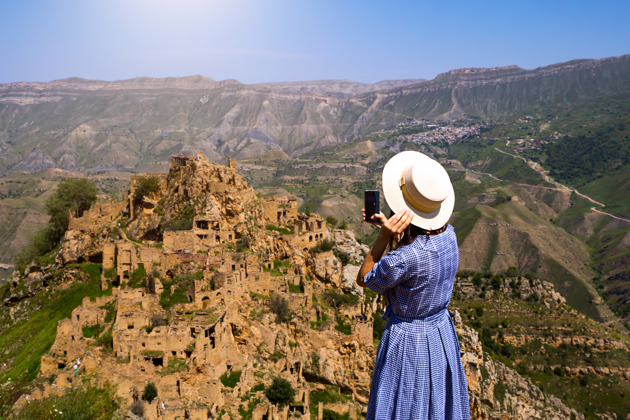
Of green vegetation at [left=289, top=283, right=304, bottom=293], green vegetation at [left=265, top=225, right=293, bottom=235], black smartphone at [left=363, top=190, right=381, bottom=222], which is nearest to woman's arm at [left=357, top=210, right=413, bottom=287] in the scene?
black smartphone at [left=363, top=190, right=381, bottom=222]

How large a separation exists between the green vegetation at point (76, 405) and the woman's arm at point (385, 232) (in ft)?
56.9

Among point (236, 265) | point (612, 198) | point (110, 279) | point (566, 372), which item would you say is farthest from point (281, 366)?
point (612, 198)

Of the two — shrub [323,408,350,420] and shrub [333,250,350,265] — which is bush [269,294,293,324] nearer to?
shrub [323,408,350,420]

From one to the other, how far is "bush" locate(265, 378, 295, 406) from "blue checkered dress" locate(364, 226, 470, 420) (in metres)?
20.4

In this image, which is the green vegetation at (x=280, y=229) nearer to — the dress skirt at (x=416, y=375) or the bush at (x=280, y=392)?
the bush at (x=280, y=392)

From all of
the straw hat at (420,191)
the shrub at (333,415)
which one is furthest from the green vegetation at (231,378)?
the straw hat at (420,191)

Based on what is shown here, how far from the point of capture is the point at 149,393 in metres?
21.4

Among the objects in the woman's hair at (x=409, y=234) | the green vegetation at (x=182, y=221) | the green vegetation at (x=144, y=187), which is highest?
the woman's hair at (x=409, y=234)

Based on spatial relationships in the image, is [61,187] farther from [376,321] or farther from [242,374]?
[242,374]

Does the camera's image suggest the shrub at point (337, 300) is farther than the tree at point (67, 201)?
No

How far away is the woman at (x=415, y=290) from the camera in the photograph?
6117mm

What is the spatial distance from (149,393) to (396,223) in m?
19.0

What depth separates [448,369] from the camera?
657 cm

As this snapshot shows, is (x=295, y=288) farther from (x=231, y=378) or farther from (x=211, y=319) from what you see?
(x=231, y=378)
